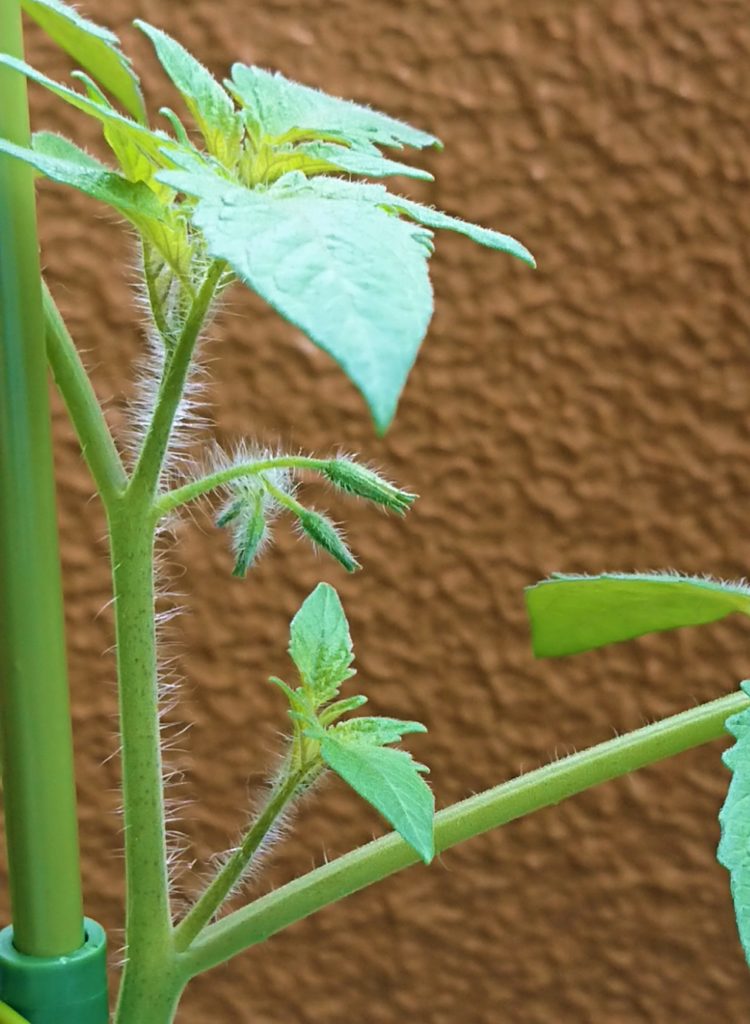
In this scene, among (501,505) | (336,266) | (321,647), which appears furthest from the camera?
(501,505)

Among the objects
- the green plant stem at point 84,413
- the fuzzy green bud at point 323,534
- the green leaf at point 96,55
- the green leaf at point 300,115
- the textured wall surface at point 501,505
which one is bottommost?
the textured wall surface at point 501,505

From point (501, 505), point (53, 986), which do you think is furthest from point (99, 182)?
point (501, 505)

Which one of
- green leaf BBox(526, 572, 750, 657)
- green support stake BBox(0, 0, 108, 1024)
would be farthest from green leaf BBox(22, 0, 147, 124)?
green leaf BBox(526, 572, 750, 657)

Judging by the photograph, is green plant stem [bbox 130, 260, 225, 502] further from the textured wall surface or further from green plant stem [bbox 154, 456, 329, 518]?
the textured wall surface

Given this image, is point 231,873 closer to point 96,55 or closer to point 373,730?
point 373,730

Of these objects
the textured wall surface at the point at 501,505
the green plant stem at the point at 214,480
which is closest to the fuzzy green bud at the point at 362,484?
the green plant stem at the point at 214,480

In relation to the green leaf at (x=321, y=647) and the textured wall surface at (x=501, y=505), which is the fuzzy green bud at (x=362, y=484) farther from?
the textured wall surface at (x=501, y=505)

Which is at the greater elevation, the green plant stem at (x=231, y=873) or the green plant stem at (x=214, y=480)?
the green plant stem at (x=214, y=480)
